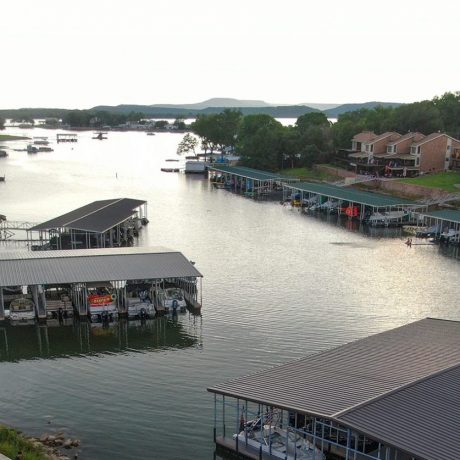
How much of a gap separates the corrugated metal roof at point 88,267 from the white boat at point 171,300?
1.59 m

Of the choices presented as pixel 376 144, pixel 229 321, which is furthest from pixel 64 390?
pixel 376 144

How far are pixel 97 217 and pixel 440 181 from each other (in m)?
44.0

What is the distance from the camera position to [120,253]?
35250mm

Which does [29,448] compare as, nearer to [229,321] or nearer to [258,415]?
[258,415]

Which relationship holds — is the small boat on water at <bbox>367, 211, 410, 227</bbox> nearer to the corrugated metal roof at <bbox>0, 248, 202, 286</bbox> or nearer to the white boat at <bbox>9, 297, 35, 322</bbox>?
the corrugated metal roof at <bbox>0, 248, 202, 286</bbox>

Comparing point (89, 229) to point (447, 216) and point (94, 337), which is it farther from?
point (447, 216)

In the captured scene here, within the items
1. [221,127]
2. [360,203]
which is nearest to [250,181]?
[360,203]

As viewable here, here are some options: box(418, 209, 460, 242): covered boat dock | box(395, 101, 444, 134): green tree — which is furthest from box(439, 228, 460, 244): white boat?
box(395, 101, 444, 134): green tree

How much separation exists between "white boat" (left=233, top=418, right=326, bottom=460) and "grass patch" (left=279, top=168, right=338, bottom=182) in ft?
234

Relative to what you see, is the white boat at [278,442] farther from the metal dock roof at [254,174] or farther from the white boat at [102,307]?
the metal dock roof at [254,174]

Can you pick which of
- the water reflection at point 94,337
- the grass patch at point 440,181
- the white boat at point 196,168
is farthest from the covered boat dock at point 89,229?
the white boat at point 196,168

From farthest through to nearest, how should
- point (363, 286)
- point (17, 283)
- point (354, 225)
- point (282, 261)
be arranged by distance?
point (354, 225)
point (282, 261)
point (363, 286)
point (17, 283)

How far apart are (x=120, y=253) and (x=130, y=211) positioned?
16612mm

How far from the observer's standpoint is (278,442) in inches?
744
